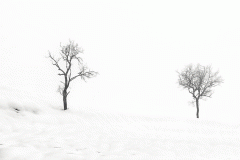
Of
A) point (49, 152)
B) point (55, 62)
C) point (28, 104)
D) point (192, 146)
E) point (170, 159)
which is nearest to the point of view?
point (49, 152)

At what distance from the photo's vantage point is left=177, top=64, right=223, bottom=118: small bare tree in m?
28.7

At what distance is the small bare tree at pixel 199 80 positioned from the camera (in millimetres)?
28688

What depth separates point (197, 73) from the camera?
2903cm

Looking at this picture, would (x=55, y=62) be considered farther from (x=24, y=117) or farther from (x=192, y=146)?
(x=192, y=146)

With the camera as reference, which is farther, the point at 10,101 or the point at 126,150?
the point at 10,101

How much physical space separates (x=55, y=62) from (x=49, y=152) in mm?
18345

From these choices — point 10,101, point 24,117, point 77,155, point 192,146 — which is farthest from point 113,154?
point 10,101

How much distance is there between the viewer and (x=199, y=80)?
28672mm

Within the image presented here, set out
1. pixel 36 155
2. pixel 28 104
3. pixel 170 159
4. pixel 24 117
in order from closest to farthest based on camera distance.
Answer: pixel 36 155, pixel 170 159, pixel 24 117, pixel 28 104

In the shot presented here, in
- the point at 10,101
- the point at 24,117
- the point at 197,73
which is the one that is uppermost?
the point at 197,73

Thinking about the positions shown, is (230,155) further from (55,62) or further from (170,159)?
(55,62)

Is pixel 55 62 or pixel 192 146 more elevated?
pixel 55 62

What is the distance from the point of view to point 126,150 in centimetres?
700

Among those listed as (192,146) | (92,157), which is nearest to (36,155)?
(92,157)
